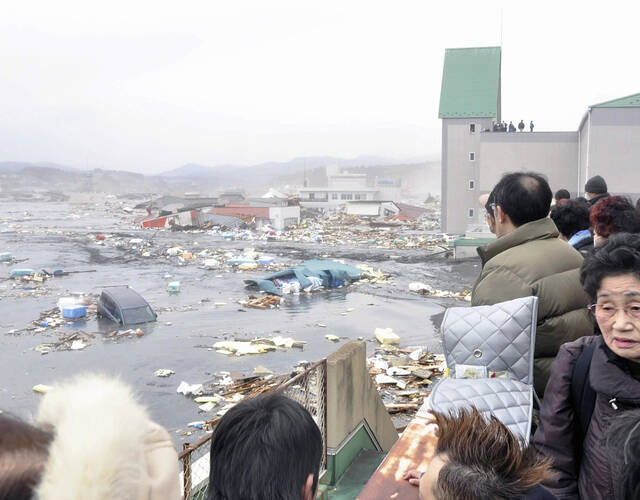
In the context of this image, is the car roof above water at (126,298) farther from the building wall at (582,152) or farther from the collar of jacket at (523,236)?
the building wall at (582,152)

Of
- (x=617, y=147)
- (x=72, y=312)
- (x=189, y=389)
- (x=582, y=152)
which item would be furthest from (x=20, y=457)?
(x=582, y=152)

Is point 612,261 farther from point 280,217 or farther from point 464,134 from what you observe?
A: point 280,217

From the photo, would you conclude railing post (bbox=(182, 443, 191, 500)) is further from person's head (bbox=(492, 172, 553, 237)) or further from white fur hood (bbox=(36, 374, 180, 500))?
person's head (bbox=(492, 172, 553, 237))

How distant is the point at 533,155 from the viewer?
2662 cm

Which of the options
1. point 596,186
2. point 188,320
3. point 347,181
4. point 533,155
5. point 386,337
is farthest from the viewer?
point 347,181

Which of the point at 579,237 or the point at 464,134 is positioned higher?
the point at 464,134

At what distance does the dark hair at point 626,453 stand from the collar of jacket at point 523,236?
167 cm

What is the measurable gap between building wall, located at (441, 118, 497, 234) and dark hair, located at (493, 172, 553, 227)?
27502 mm

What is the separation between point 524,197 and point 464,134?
93.7 ft

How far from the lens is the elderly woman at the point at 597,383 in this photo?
1.87 meters

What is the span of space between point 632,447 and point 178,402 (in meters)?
8.50

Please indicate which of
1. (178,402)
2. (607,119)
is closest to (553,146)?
(607,119)

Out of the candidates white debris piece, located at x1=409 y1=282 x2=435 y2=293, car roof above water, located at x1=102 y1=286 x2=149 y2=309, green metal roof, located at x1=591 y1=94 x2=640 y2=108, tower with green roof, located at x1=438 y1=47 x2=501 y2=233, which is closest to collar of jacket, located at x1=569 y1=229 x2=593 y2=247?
car roof above water, located at x1=102 y1=286 x2=149 y2=309

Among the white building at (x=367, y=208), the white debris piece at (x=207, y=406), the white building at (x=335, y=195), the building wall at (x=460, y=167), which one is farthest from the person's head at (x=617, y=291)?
the white building at (x=335, y=195)
